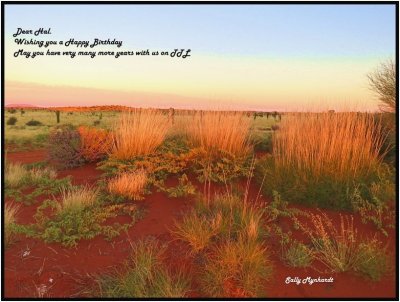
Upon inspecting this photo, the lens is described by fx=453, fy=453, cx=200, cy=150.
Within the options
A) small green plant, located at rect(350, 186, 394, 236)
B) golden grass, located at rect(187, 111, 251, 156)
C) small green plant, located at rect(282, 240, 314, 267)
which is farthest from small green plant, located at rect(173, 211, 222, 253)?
golden grass, located at rect(187, 111, 251, 156)

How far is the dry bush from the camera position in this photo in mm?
9969

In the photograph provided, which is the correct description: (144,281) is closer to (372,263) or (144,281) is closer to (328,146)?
(372,263)

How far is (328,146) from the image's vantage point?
7164mm

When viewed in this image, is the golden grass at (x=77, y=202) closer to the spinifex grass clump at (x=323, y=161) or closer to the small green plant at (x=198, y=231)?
the small green plant at (x=198, y=231)

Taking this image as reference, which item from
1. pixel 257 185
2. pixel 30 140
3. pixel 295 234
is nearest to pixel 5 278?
pixel 295 234

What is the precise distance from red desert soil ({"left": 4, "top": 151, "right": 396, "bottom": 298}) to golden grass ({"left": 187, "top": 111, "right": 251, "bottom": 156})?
2.71 meters

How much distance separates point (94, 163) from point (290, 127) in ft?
15.2

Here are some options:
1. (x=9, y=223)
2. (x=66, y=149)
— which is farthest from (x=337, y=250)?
(x=66, y=149)

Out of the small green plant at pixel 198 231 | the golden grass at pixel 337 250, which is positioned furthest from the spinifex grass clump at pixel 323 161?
the small green plant at pixel 198 231

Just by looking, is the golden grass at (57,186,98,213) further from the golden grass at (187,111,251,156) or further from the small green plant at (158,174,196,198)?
the golden grass at (187,111,251,156)

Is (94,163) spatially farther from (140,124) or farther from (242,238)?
(242,238)

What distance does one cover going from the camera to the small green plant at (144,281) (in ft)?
14.2

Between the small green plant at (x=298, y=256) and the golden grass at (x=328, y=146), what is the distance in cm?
193

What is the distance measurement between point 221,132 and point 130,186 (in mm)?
2591
